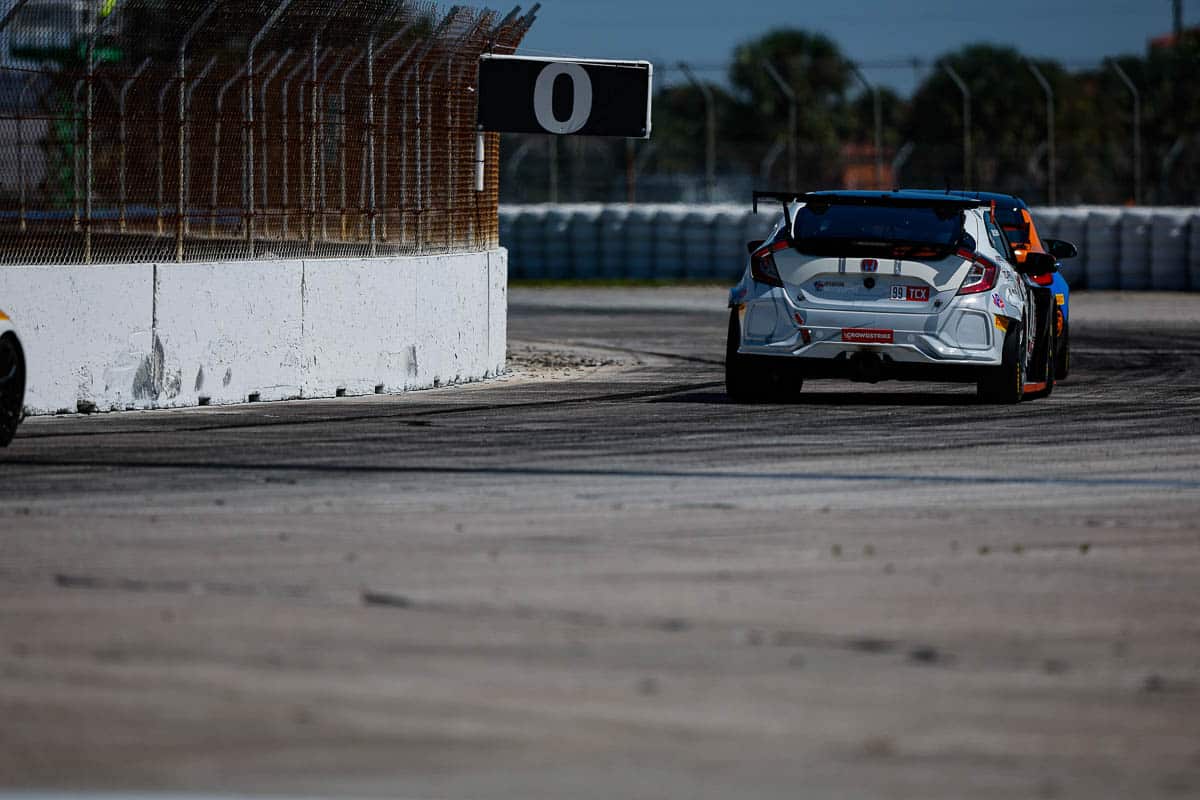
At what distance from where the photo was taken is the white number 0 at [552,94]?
1869 centimetres

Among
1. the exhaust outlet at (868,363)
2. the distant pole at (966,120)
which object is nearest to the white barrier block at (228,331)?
the exhaust outlet at (868,363)

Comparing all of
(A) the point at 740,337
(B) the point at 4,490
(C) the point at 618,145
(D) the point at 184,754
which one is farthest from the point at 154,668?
(C) the point at 618,145

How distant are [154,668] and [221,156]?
33.5 feet

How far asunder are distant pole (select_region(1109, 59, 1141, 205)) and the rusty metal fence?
2248 cm

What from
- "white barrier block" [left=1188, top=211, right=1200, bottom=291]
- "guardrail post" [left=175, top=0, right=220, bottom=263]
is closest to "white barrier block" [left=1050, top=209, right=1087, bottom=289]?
"white barrier block" [left=1188, top=211, right=1200, bottom=291]

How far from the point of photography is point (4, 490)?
10.5 m

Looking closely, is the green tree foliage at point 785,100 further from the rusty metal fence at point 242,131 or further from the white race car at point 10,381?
the white race car at point 10,381

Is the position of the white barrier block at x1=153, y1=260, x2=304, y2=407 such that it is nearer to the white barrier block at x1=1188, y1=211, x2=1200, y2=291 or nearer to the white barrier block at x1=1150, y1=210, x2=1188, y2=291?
the white barrier block at x1=1150, y1=210, x2=1188, y2=291

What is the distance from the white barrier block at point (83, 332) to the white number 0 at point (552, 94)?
4.41 meters

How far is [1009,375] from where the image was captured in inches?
615

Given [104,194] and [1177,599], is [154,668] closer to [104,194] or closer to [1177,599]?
[1177,599]

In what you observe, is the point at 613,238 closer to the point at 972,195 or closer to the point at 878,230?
the point at 972,195

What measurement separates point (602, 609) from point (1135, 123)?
3456 centimetres

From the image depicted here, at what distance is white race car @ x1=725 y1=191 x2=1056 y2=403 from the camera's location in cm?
1520
